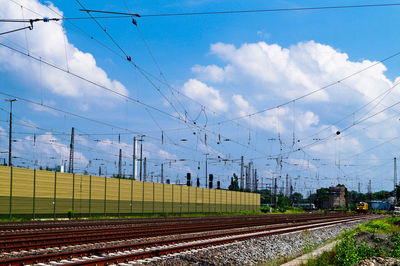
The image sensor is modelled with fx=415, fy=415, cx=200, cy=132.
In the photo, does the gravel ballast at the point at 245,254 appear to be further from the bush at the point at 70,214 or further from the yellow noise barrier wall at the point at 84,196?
the bush at the point at 70,214

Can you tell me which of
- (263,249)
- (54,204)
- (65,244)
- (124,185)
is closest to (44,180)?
(54,204)

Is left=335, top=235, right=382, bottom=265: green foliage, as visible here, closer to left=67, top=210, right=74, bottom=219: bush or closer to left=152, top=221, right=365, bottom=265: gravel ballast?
left=152, top=221, right=365, bottom=265: gravel ballast

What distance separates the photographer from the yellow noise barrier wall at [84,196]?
38438 mm

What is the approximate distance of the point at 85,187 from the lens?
47094 millimetres

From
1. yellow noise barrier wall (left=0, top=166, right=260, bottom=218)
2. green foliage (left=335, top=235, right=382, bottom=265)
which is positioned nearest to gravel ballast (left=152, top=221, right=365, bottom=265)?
Answer: green foliage (left=335, top=235, right=382, bottom=265)

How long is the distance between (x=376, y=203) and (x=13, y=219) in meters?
128

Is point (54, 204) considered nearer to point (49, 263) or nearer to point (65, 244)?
point (65, 244)

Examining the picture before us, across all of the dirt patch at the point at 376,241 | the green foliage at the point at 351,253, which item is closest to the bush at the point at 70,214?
the dirt patch at the point at 376,241

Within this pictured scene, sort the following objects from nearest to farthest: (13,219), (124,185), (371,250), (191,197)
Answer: (371,250)
(13,219)
(124,185)
(191,197)

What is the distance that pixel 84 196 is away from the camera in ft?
154

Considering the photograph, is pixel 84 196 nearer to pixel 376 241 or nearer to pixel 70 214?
pixel 70 214

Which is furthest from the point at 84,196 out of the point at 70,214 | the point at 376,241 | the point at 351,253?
the point at 351,253

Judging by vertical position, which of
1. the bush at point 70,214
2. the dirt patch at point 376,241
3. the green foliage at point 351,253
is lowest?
the bush at point 70,214

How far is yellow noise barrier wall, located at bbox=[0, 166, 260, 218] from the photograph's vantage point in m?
38.4
